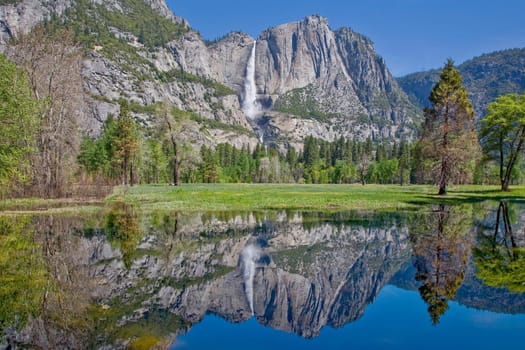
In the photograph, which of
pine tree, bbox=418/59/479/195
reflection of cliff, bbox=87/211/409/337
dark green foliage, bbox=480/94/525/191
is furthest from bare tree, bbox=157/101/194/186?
reflection of cliff, bbox=87/211/409/337

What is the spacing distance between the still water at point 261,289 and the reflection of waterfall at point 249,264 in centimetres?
6

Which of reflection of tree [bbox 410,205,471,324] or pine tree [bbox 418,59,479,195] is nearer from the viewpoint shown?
reflection of tree [bbox 410,205,471,324]

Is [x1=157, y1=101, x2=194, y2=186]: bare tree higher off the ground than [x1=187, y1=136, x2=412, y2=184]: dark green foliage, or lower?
higher

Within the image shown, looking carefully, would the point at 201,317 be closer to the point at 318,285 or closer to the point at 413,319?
the point at 318,285

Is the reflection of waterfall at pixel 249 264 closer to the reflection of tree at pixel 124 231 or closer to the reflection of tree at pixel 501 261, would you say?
the reflection of tree at pixel 124 231

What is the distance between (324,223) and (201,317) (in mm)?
15543

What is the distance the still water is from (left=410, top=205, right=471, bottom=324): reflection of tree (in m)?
0.06

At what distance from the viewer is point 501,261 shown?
43.5 feet

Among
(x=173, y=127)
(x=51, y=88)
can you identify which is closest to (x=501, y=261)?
(x=51, y=88)

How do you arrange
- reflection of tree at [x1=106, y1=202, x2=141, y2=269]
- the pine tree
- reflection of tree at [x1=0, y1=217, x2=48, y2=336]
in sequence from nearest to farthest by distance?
reflection of tree at [x1=0, y1=217, x2=48, y2=336], reflection of tree at [x1=106, y1=202, x2=141, y2=269], the pine tree

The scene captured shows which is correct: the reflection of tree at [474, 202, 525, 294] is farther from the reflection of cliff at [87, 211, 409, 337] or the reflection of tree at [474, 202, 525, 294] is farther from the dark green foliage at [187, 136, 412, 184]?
the dark green foliage at [187, 136, 412, 184]

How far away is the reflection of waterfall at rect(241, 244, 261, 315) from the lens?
1053cm

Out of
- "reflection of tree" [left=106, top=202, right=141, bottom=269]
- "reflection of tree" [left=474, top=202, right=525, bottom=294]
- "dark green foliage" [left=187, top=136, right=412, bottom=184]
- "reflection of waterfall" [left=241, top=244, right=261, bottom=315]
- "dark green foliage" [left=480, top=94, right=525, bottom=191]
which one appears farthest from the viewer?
"dark green foliage" [left=187, top=136, right=412, bottom=184]

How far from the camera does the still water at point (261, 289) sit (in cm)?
767
